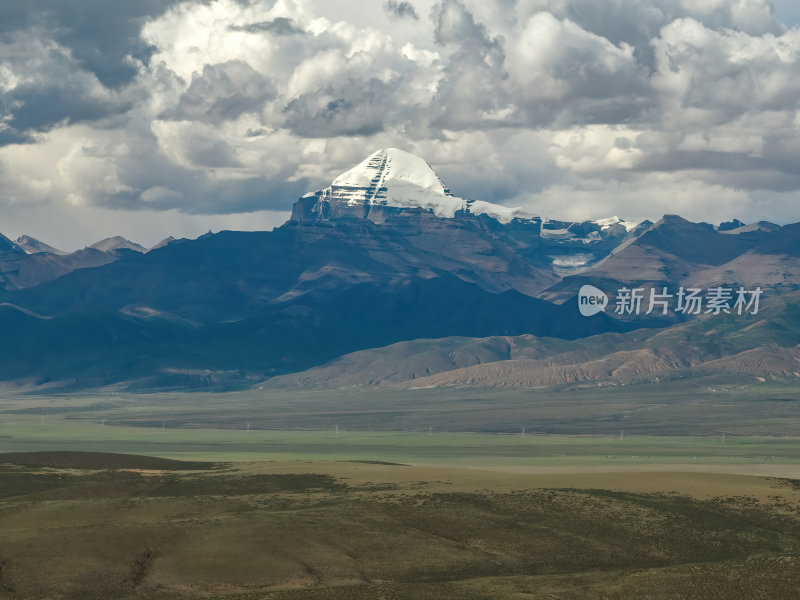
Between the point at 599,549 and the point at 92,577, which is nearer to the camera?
the point at 92,577

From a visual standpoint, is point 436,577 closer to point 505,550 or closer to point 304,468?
point 505,550

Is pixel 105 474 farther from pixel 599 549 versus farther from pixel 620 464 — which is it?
pixel 620 464

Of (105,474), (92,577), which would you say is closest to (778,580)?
(92,577)

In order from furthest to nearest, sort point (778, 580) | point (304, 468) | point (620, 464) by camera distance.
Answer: point (620, 464)
point (304, 468)
point (778, 580)

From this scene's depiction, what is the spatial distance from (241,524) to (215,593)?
631 inches

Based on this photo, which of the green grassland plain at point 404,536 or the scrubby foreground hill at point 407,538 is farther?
the green grassland plain at point 404,536

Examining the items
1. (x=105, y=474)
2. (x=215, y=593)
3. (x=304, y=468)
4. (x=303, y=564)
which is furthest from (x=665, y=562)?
(x=105, y=474)

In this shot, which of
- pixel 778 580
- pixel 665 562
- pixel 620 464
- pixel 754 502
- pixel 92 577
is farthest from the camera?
pixel 620 464

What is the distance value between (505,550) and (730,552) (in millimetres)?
17978

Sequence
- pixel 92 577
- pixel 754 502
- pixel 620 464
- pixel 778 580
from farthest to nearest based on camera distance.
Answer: pixel 620 464, pixel 754 502, pixel 92 577, pixel 778 580

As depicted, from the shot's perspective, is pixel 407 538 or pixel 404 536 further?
pixel 404 536

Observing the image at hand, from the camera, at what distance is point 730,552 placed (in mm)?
97188

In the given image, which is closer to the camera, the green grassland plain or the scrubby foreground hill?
the scrubby foreground hill

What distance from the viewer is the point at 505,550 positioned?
3792 inches
